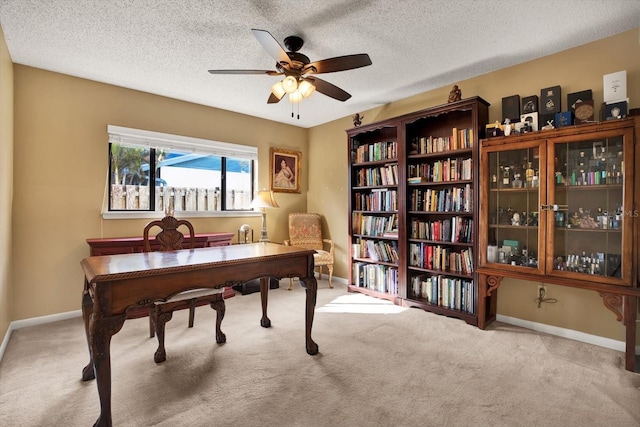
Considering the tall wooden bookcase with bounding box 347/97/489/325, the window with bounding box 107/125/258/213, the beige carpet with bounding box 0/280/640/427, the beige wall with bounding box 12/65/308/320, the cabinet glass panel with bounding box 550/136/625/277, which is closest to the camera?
the beige carpet with bounding box 0/280/640/427

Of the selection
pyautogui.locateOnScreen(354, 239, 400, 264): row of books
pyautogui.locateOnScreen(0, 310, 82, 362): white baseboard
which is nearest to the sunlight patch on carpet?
pyautogui.locateOnScreen(354, 239, 400, 264): row of books

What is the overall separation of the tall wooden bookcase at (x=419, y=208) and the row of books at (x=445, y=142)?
1 centimetres

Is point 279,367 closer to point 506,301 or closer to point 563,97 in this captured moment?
point 506,301

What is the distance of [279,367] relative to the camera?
2.22 metres

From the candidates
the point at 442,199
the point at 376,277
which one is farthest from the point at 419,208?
the point at 376,277

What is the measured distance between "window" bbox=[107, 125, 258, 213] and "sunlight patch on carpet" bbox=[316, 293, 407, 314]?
209 cm

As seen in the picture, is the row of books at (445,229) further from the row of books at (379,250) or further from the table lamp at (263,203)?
the table lamp at (263,203)

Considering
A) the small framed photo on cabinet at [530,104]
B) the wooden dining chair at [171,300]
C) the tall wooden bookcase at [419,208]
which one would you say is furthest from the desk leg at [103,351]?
the small framed photo on cabinet at [530,104]

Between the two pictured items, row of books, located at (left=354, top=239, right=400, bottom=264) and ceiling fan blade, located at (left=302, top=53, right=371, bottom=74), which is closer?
ceiling fan blade, located at (left=302, top=53, right=371, bottom=74)

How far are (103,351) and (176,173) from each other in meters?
3.01

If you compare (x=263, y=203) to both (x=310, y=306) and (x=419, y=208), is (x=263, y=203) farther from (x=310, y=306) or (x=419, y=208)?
(x=310, y=306)

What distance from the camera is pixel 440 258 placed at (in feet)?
11.2

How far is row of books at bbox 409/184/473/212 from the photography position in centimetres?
323

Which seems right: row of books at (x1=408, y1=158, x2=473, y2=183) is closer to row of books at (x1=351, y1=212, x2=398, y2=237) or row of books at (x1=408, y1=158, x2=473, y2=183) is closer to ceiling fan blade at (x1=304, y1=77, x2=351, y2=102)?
row of books at (x1=351, y1=212, x2=398, y2=237)
